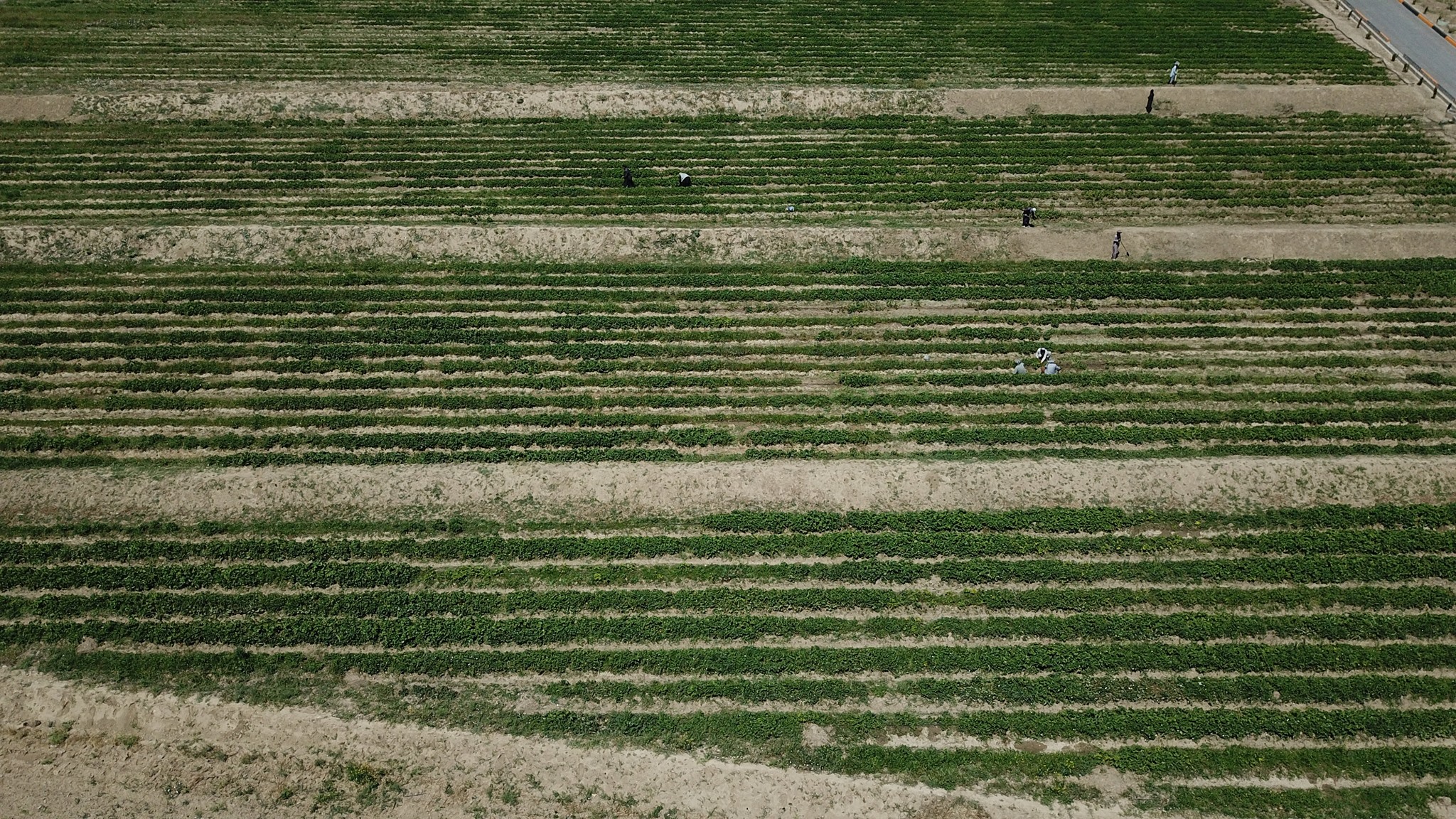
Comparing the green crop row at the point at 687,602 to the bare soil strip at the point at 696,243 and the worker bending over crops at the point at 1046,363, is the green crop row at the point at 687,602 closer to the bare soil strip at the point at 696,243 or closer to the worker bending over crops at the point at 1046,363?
the worker bending over crops at the point at 1046,363

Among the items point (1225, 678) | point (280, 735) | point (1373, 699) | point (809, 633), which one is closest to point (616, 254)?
point (809, 633)

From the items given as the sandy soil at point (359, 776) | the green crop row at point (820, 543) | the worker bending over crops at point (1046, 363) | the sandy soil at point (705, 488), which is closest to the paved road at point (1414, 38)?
the sandy soil at point (705, 488)

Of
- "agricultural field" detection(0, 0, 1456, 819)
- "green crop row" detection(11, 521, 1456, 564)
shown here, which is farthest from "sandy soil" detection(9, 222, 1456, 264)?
"green crop row" detection(11, 521, 1456, 564)

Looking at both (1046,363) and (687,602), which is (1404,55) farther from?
(687,602)

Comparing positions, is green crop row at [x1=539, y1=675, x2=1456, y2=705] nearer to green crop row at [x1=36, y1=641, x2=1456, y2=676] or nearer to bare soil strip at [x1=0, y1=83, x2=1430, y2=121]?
green crop row at [x1=36, y1=641, x2=1456, y2=676]

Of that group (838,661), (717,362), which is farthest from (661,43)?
(838,661)
